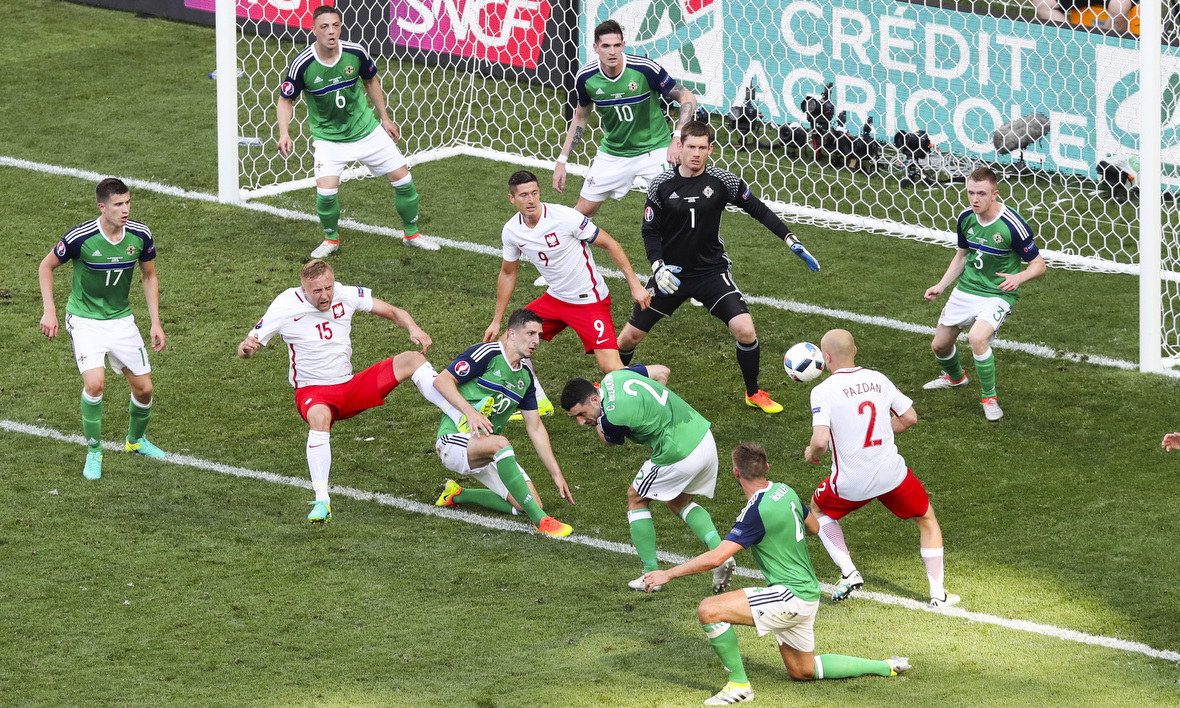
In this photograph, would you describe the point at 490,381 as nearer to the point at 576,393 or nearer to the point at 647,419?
the point at 576,393

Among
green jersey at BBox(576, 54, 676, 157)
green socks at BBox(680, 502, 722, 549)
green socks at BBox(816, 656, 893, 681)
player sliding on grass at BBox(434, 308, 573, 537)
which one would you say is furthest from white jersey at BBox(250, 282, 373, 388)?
green jersey at BBox(576, 54, 676, 157)

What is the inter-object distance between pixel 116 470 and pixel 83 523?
0.85 metres

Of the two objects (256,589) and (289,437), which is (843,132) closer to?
(289,437)

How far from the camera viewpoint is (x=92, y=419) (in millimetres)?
9961

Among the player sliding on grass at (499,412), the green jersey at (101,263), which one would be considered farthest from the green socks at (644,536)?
the green jersey at (101,263)

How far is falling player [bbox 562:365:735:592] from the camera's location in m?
8.47

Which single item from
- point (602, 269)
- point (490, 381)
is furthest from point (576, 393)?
point (602, 269)

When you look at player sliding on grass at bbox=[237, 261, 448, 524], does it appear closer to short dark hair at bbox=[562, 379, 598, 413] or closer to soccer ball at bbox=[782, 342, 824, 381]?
short dark hair at bbox=[562, 379, 598, 413]

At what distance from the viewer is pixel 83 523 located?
934 centimetres

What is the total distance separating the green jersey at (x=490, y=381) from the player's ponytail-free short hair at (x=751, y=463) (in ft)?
7.60

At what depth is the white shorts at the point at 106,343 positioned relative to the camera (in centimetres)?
987

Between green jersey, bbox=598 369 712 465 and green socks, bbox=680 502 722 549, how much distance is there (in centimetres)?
37

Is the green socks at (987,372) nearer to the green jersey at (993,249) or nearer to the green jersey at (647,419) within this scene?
the green jersey at (993,249)

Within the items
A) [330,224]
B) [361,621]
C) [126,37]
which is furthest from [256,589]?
[126,37]
